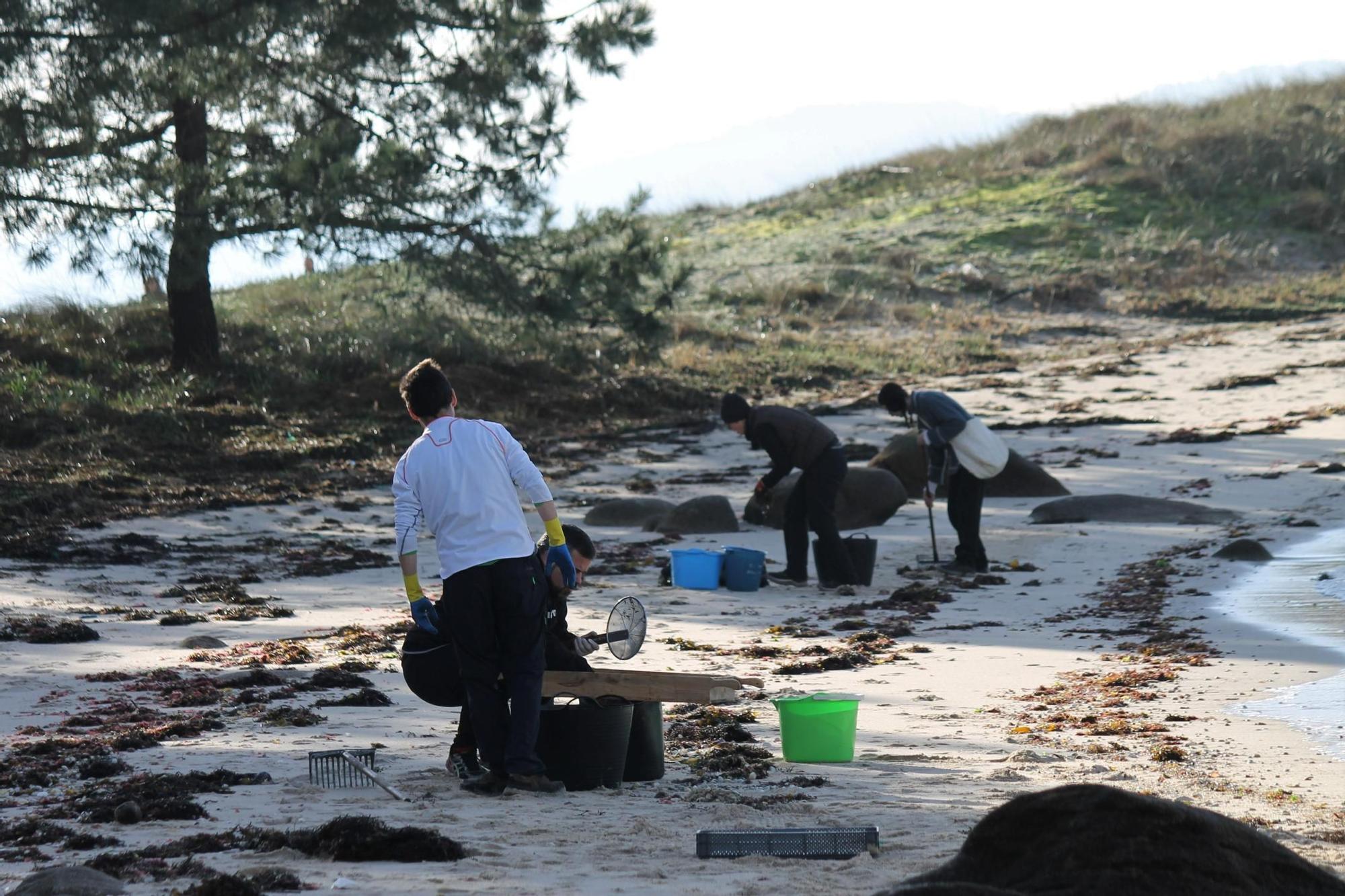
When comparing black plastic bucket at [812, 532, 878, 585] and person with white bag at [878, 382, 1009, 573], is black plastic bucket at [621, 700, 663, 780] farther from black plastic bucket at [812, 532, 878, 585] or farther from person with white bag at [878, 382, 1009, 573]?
person with white bag at [878, 382, 1009, 573]

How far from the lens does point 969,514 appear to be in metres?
11.1

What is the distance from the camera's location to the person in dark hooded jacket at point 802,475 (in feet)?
34.0

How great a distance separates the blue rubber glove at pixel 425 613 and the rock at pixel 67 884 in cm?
185

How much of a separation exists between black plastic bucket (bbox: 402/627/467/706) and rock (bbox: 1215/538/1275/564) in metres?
6.82

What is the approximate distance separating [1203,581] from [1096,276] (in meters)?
18.2

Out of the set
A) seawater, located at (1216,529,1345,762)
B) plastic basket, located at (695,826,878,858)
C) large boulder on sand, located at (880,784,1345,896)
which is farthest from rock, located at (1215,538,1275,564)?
large boulder on sand, located at (880,784,1345,896)

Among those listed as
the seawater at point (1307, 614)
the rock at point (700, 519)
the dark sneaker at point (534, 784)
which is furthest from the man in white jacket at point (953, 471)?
the dark sneaker at point (534, 784)

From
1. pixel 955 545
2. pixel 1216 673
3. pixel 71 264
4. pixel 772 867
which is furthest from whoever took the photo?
pixel 71 264

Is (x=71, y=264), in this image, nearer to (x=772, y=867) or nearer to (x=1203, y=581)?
(x=1203, y=581)

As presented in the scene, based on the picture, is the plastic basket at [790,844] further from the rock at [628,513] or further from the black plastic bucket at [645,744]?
the rock at [628,513]

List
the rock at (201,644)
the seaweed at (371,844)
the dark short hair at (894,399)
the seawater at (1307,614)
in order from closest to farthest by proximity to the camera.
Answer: the seaweed at (371,844), the seawater at (1307,614), the rock at (201,644), the dark short hair at (894,399)

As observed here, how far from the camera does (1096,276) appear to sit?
89.7 ft

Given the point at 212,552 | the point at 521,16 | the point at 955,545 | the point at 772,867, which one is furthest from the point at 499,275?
the point at 772,867

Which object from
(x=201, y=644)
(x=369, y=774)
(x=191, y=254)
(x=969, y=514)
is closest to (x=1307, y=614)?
(x=969, y=514)
